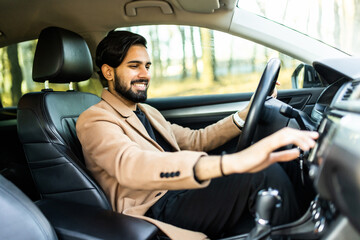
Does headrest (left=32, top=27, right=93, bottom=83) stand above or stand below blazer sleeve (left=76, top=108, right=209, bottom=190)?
above

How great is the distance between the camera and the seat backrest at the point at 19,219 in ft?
3.84

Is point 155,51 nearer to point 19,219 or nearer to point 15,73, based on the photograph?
point 15,73

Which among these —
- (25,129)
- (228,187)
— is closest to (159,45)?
(25,129)

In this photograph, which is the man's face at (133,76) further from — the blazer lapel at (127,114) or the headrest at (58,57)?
the headrest at (58,57)

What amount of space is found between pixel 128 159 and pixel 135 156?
3 cm

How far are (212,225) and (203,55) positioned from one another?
176cm

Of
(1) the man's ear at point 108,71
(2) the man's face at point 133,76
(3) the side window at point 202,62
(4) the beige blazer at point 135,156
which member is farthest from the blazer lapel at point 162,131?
(3) the side window at point 202,62

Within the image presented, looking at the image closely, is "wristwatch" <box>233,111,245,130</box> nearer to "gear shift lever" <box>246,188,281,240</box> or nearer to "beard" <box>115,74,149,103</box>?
"beard" <box>115,74,149,103</box>

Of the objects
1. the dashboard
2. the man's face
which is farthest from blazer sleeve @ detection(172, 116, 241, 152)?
the dashboard

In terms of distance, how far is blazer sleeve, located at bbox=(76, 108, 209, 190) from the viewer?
1.14 m

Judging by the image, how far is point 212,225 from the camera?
143cm

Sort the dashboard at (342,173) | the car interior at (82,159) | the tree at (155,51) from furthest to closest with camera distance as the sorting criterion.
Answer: the tree at (155,51), the car interior at (82,159), the dashboard at (342,173)

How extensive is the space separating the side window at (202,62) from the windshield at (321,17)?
206mm

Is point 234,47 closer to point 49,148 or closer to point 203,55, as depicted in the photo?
point 203,55
